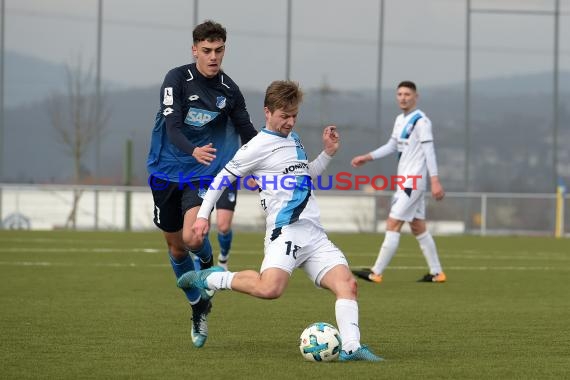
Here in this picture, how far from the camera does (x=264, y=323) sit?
8.45 metres

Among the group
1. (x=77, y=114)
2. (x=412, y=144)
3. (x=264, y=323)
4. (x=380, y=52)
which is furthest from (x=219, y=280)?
(x=380, y=52)

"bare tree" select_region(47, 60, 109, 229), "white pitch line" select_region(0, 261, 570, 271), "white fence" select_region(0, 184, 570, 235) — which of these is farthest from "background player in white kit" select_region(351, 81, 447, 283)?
"bare tree" select_region(47, 60, 109, 229)

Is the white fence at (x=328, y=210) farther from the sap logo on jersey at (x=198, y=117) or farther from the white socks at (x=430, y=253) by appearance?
the sap logo on jersey at (x=198, y=117)

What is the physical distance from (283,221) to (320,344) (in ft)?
2.55

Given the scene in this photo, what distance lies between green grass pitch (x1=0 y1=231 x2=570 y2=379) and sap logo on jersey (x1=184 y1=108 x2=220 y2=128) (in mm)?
1486

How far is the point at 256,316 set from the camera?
8.92 meters

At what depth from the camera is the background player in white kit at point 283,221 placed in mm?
6504

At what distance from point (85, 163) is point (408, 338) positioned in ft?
80.3

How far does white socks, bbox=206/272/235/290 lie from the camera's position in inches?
263

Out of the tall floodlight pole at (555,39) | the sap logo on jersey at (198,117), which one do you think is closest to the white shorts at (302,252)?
the sap logo on jersey at (198,117)

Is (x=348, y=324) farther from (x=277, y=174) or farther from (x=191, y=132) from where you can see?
(x=191, y=132)

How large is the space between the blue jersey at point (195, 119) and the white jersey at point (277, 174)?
43.3 inches

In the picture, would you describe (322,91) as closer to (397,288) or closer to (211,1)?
(211,1)

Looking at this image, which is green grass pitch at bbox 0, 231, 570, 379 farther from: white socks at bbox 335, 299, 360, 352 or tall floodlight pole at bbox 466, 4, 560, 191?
tall floodlight pole at bbox 466, 4, 560, 191
